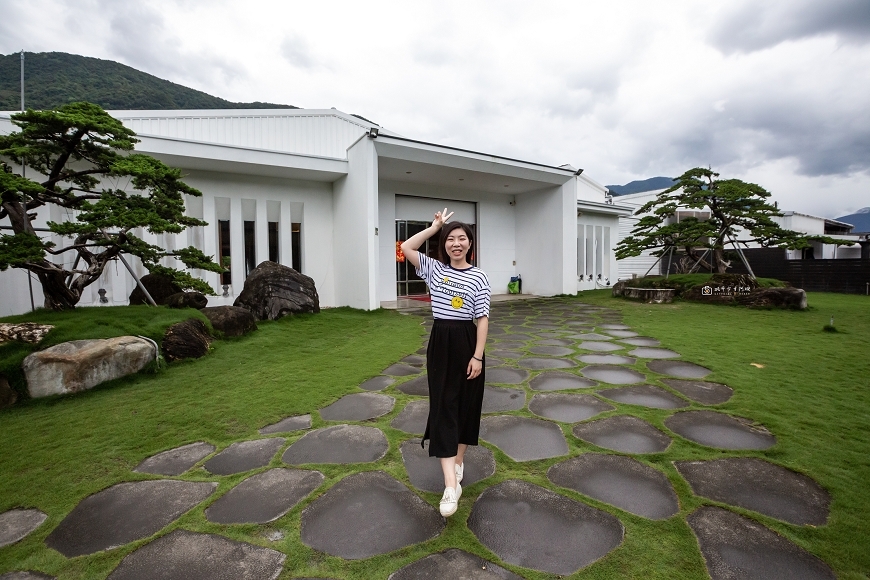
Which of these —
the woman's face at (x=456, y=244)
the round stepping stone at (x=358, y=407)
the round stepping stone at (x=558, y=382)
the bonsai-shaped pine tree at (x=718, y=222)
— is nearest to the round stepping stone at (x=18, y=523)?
the round stepping stone at (x=358, y=407)

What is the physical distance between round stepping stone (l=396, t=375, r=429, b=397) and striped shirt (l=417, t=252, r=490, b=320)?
79.1 inches

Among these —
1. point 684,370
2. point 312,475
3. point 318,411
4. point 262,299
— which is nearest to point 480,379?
point 312,475

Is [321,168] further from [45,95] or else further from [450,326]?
[45,95]

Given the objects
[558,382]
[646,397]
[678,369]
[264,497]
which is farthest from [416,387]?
[678,369]

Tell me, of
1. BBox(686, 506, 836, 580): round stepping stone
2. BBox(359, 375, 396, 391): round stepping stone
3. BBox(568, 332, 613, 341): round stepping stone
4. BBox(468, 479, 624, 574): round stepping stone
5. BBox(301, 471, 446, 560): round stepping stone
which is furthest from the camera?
BBox(568, 332, 613, 341): round stepping stone

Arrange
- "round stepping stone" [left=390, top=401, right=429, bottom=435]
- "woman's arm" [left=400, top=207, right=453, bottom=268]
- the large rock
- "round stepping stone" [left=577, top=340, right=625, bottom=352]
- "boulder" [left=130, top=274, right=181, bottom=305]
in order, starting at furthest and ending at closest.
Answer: the large rock
"boulder" [left=130, top=274, right=181, bottom=305]
"round stepping stone" [left=577, top=340, right=625, bottom=352]
"round stepping stone" [left=390, top=401, right=429, bottom=435]
"woman's arm" [left=400, top=207, right=453, bottom=268]

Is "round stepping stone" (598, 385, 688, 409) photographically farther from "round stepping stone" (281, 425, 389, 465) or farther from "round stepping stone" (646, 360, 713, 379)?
"round stepping stone" (281, 425, 389, 465)

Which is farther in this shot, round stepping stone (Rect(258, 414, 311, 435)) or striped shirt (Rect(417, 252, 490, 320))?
round stepping stone (Rect(258, 414, 311, 435))

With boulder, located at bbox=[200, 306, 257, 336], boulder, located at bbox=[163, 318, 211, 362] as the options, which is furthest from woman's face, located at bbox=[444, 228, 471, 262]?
boulder, located at bbox=[200, 306, 257, 336]

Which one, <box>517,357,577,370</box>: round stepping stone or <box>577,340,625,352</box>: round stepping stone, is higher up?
<box>577,340,625,352</box>: round stepping stone

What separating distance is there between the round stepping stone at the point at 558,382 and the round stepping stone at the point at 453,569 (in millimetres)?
2525

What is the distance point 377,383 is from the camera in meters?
4.50

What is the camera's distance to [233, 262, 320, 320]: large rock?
8.38m

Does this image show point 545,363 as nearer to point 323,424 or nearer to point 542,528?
point 323,424
